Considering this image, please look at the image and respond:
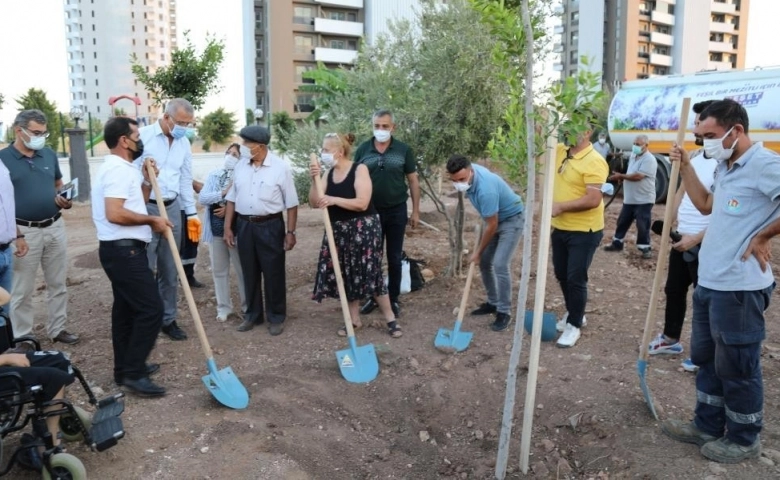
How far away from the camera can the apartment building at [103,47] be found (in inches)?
2823

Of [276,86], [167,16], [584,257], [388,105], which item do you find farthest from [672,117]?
[167,16]

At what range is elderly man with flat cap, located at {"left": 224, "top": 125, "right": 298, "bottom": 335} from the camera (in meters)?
5.07

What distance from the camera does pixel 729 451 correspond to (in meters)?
3.17

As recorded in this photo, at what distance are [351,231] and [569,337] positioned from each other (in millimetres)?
1942

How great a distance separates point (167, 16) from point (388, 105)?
291 feet

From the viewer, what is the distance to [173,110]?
16.7 ft

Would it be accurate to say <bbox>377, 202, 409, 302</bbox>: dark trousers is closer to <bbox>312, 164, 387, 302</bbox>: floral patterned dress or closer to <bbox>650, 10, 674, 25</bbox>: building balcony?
<bbox>312, 164, 387, 302</bbox>: floral patterned dress

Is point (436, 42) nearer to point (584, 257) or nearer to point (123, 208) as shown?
point (584, 257)

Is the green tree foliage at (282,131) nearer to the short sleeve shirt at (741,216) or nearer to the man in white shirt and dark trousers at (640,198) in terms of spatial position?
the man in white shirt and dark trousers at (640,198)

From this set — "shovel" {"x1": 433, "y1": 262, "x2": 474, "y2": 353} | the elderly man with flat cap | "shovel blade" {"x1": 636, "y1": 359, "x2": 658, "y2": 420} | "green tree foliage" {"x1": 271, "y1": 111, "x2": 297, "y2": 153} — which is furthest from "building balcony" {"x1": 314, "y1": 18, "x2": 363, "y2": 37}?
"shovel blade" {"x1": 636, "y1": 359, "x2": 658, "y2": 420}

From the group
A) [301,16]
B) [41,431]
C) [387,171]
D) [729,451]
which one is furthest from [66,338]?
[301,16]

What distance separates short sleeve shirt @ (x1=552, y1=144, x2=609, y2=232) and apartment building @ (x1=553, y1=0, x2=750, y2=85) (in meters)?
47.5

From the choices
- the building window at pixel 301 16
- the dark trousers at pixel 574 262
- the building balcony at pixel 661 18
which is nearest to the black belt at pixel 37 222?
the dark trousers at pixel 574 262

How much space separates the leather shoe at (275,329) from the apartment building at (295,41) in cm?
4134
